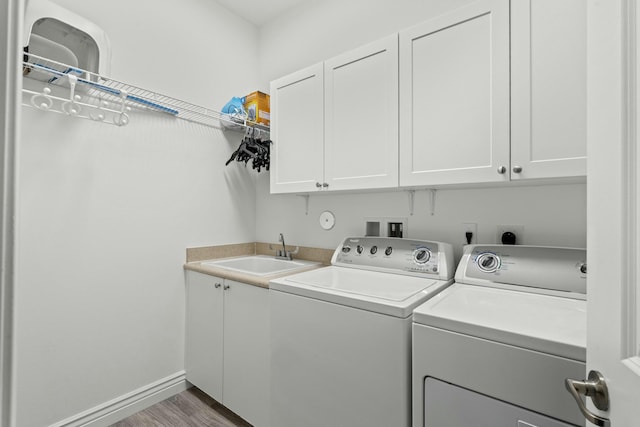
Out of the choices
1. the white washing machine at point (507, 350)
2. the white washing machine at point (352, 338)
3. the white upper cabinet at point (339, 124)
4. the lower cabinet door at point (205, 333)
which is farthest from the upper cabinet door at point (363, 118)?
the lower cabinet door at point (205, 333)

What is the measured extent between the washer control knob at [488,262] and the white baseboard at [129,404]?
6.68 ft

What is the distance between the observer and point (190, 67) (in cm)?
220

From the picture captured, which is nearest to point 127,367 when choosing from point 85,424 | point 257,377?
point 85,424

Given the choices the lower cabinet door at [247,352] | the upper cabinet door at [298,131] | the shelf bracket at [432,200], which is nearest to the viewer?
the lower cabinet door at [247,352]

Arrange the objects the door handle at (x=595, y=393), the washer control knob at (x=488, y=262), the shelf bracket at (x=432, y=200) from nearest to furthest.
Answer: the door handle at (x=595, y=393) < the washer control knob at (x=488, y=262) < the shelf bracket at (x=432, y=200)

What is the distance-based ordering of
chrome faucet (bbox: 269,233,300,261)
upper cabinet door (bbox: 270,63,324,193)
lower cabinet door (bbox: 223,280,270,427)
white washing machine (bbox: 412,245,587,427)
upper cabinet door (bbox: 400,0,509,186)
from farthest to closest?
chrome faucet (bbox: 269,233,300,261), upper cabinet door (bbox: 270,63,324,193), lower cabinet door (bbox: 223,280,270,427), upper cabinet door (bbox: 400,0,509,186), white washing machine (bbox: 412,245,587,427)

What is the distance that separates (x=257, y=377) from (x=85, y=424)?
1.01 m

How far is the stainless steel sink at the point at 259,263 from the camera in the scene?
2197 millimetres

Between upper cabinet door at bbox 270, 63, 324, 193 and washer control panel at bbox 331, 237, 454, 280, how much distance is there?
45cm

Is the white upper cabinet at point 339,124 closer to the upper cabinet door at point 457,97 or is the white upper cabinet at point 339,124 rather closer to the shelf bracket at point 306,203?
the upper cabinet door at point 457,97

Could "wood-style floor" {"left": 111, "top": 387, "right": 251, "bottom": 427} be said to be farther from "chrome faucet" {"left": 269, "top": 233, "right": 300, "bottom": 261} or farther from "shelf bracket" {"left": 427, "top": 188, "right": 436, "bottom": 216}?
"shelf bracket" {"left": 427, "top": 188, "right": 436, "bottom": 216}

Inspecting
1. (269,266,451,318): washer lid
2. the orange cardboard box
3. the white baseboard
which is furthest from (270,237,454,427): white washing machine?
the orange cardboard box

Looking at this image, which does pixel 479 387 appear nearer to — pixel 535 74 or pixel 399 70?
pixel 535 74

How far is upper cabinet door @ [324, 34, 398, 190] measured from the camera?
1.57 metres
